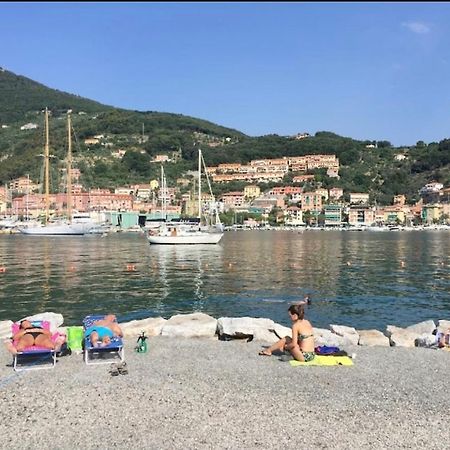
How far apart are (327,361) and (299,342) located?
49 centimetres

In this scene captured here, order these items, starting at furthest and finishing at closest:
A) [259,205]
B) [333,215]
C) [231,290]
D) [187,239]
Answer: [259,205]
[333,215]
[187,239]
[231,290]

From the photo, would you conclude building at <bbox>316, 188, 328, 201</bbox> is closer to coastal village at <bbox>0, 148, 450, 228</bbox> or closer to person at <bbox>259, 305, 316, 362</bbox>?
coastal village at <bbox>0, 148, 450, 228</bbox>

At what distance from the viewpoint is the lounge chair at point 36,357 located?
745 centimetres

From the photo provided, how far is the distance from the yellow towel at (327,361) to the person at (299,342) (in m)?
0.08

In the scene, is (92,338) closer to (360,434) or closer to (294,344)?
(294,344)

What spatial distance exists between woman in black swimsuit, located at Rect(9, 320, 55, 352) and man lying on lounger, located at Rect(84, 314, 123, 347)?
0.58 metres

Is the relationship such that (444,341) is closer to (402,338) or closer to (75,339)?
(402,338)

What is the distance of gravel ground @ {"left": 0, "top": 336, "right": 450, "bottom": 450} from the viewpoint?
514 cm

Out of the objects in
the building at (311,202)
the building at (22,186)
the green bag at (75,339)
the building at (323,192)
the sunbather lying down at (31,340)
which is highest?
the building at (22,186)

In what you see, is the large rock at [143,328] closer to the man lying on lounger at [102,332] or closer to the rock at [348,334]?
the man lying on lounger at [102,332]

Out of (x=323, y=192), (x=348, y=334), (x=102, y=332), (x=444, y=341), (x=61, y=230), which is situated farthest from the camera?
(x=323, y=192)

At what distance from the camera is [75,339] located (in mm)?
8258

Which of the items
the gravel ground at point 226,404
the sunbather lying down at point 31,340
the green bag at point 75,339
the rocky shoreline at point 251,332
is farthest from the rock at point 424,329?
the sunbather lying down at point 31,340

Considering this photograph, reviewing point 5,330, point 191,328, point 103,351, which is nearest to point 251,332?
point 191,328
